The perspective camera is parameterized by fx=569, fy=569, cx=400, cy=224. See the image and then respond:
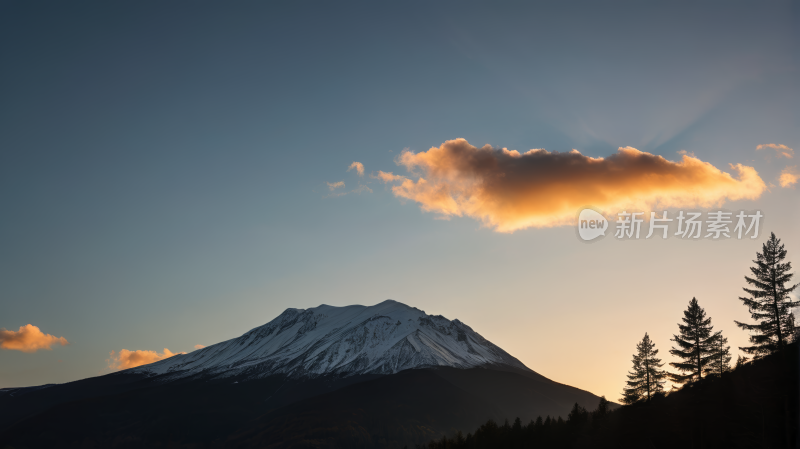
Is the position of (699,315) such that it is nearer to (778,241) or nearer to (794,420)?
(778,241)

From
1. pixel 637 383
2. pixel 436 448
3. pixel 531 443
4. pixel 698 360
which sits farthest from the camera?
pixel 436 448

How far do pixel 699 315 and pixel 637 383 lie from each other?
14932 mm

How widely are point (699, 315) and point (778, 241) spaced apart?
10.9 metres

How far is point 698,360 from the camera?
56.9m

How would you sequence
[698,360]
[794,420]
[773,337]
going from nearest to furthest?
[794,420]
[773,337]
[698,360]

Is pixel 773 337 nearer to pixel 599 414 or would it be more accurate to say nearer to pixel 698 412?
pixel 698 412

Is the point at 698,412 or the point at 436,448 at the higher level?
the point at 698,412

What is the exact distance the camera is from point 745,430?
47.7 meters

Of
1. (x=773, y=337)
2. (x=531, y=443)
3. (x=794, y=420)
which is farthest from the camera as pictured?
(x=531, y=443)

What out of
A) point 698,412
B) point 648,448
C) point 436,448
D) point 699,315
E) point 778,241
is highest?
point 778,241

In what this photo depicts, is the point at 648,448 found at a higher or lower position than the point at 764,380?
lower

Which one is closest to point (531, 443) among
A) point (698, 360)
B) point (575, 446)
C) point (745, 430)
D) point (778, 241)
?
point (575, 446)

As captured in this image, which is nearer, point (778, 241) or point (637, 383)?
point (778, 241)

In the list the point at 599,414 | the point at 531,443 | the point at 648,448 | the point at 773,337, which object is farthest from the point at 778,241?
the point at 531,443
